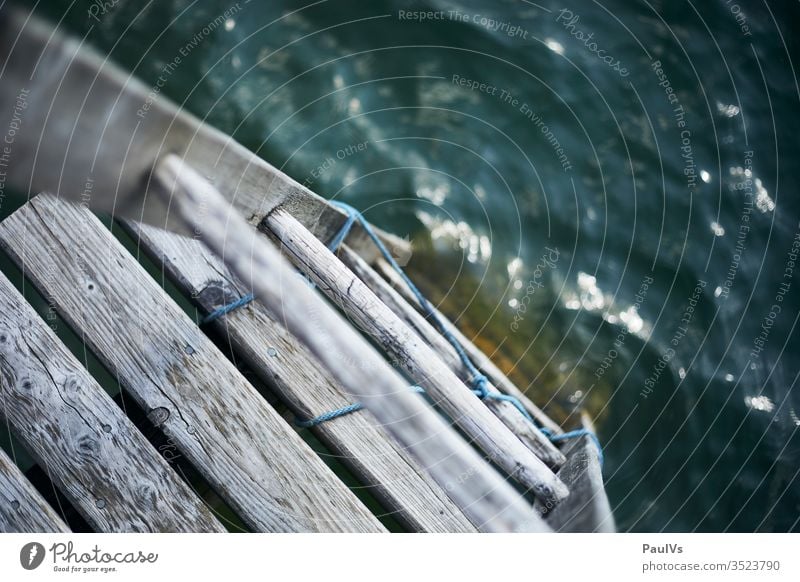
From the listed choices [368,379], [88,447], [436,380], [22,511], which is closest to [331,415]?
[368,379]

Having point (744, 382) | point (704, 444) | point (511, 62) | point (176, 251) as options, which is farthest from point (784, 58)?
point (176, 251)

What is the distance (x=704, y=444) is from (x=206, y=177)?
65.3 inches

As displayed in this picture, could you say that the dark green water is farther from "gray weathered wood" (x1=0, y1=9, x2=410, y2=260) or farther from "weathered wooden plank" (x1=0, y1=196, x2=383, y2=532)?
"weathered wooden plank" (x1=0, y1=196, x2=383, y2=532)

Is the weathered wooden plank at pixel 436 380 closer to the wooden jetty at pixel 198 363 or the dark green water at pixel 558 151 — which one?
the wooden jetty at pixel 198 363

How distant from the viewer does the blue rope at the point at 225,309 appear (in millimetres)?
1404

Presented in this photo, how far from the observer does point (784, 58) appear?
2.18 metres

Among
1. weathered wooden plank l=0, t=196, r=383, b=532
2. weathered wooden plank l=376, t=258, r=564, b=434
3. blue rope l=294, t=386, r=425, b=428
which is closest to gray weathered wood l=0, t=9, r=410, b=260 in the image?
weathered wooden plank l=0, t=196, r=383, b=532

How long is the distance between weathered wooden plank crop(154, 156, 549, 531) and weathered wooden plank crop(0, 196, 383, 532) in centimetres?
17

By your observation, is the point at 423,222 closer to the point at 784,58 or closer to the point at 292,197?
the point at 292,197

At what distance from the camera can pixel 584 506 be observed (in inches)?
58.5

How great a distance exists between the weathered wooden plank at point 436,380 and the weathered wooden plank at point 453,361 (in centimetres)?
16

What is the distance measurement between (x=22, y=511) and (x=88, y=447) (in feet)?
0.51

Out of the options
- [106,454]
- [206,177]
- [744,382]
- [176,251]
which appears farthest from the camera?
[744,382]

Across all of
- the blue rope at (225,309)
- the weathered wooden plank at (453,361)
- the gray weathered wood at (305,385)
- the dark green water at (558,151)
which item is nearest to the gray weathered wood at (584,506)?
the weathered wooden plank at (453,361)
